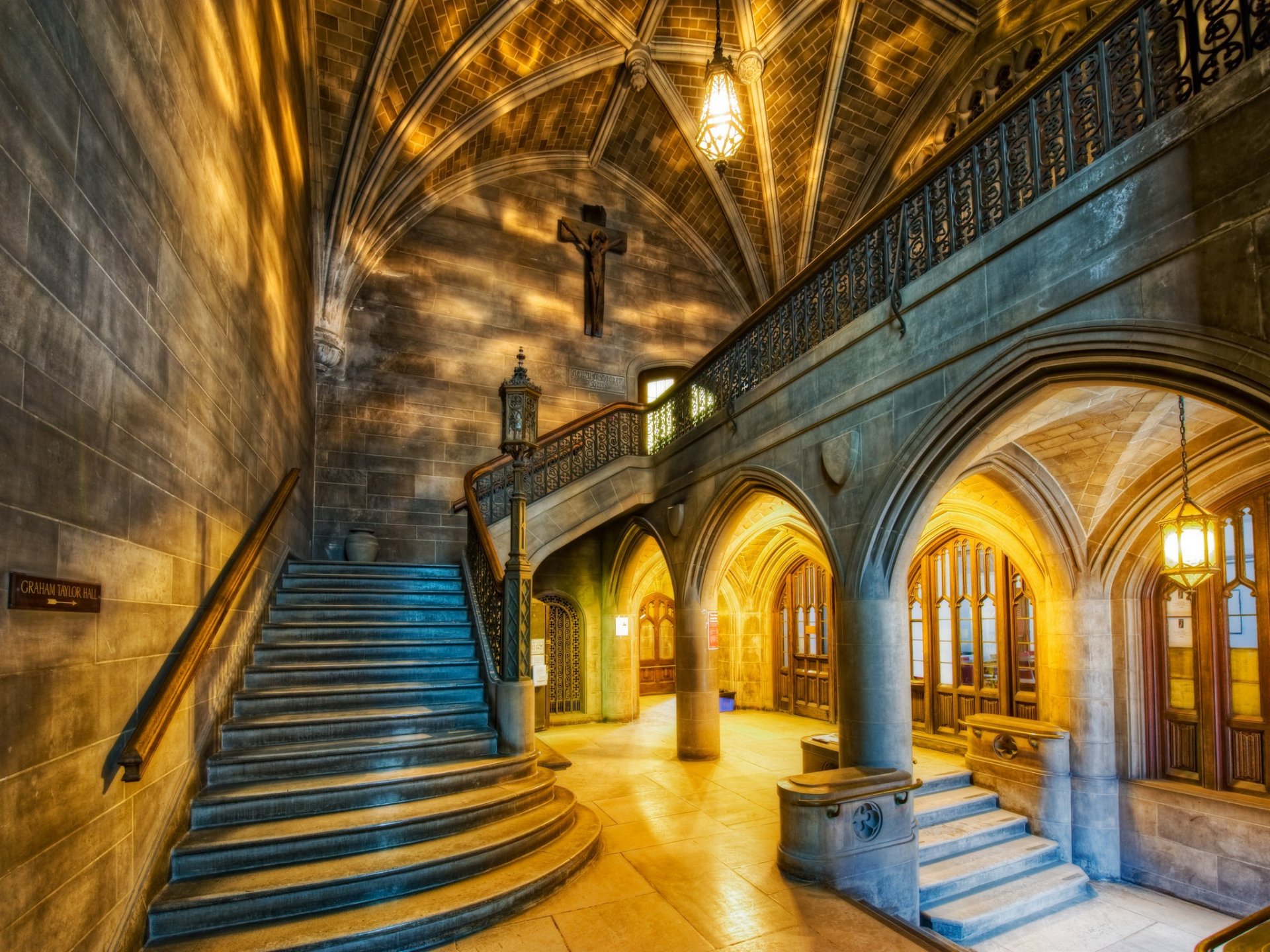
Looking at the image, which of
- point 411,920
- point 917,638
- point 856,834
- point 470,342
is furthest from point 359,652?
point 917,638

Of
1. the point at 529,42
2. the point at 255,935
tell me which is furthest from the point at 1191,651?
the point at 529,42

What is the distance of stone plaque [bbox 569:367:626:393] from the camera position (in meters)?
12.0

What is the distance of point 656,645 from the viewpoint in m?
14.6

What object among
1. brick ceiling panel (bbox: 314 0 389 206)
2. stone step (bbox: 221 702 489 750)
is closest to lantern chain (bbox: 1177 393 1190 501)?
stone step (bbox: 221 702 489 750)

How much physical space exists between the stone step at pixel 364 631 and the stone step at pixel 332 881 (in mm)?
2426

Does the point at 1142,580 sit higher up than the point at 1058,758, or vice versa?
the point at 1142,580

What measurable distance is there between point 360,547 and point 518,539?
4.08 metres

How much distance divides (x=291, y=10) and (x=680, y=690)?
853 centimetres

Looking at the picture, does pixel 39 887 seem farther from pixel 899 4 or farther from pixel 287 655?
Answer: pixel 899 4

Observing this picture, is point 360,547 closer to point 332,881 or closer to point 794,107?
point 332,881

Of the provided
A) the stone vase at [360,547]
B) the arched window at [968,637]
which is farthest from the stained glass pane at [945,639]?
the stone vase at [360,547]

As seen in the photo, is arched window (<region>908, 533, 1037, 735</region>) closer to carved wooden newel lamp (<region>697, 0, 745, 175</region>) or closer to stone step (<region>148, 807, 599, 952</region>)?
carved wooden newel lamp (<region>697, 0, 745, 175</region>)

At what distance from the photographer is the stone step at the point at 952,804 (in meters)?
6.57

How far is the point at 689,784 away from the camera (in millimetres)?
7141
